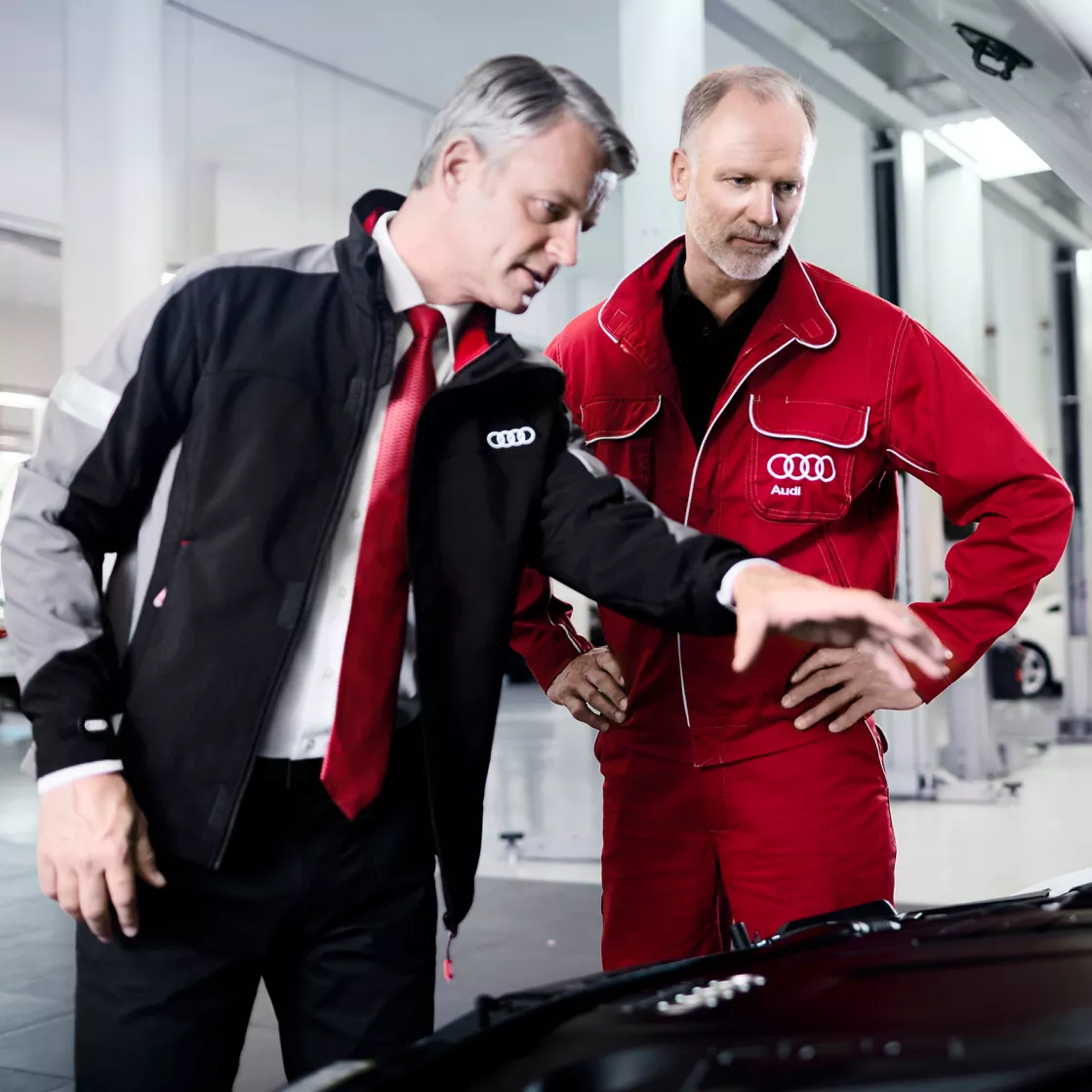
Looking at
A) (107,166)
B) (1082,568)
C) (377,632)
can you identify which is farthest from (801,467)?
(1082,568)

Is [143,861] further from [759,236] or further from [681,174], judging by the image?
[681,174]

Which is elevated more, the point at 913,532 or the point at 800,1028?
the point at 913,532

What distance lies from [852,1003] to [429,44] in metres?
7.05

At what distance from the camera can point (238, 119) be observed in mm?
8211

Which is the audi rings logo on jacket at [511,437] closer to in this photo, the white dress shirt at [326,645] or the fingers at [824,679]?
the white dress shirt at [326,645]

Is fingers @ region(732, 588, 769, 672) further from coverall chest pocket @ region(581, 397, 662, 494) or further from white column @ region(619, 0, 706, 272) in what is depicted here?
white column @ region(619, 0, 706, 272)

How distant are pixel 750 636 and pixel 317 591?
43 centimetres

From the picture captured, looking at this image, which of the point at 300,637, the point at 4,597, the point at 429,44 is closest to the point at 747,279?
the point at 300,637

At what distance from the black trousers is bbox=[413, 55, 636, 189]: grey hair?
23.8 inches

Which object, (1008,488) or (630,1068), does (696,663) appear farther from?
(630,1068)

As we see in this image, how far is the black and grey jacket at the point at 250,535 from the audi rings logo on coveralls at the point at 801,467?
48 centimetres

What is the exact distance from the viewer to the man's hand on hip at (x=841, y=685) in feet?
5.83

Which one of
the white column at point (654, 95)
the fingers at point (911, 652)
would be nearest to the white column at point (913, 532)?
the white column at point (654, 95)

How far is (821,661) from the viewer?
177 centimetres
